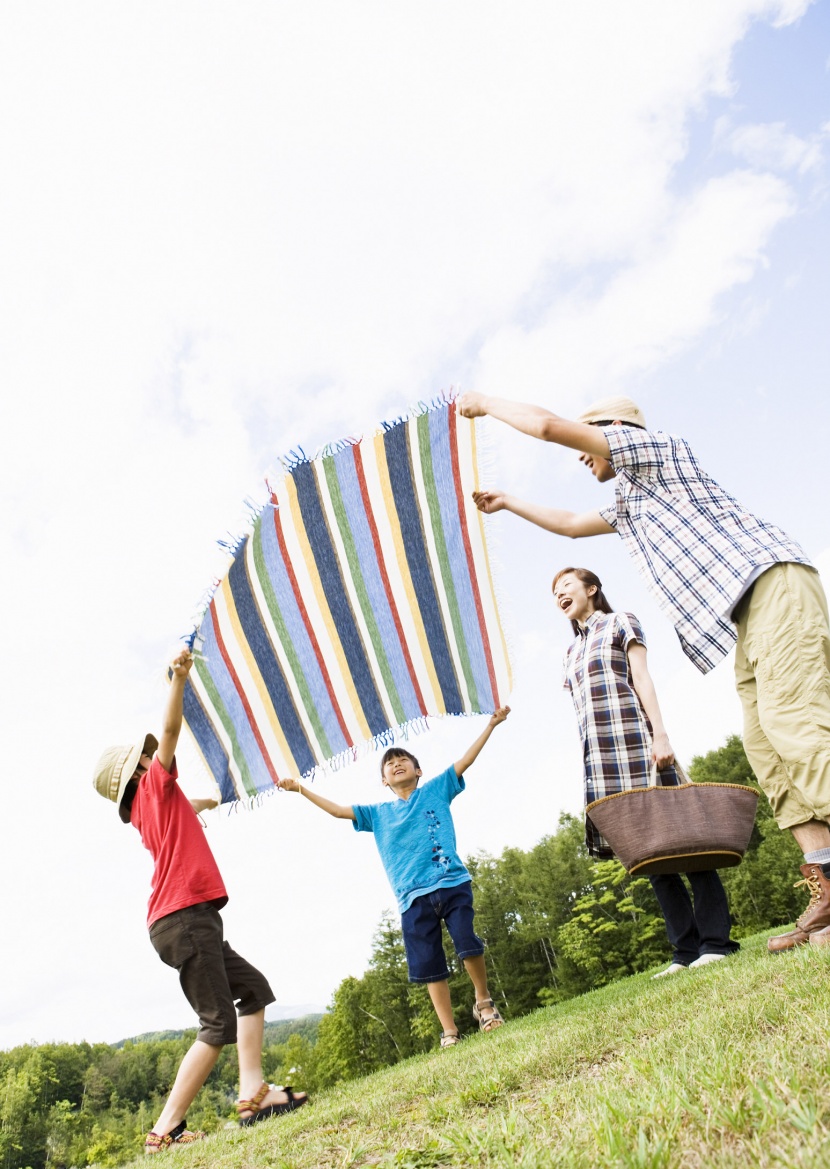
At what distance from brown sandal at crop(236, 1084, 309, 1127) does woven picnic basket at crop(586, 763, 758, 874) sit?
71.5 inches

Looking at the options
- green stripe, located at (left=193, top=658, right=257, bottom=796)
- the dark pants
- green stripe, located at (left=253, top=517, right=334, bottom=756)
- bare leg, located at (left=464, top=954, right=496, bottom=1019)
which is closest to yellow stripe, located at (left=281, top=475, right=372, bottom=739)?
green stripe, located at (left=253, top=517, right=334, bottom=756)

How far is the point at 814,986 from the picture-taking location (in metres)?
1.99

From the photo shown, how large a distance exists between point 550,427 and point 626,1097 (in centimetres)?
217

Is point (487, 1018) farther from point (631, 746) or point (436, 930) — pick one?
point (631, 746)

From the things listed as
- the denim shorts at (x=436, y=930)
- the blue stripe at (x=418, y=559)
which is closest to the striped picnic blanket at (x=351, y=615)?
the blue stripe at (x=418, y=559)

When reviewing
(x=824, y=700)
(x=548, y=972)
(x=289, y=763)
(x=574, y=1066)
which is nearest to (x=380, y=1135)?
(x=574, y=1066)

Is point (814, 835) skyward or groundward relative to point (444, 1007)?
skyward

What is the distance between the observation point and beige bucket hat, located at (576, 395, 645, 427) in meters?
3.17

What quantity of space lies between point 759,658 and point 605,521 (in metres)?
0.98

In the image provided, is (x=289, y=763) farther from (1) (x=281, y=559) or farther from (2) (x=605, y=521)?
(2) (x=605, y=521)

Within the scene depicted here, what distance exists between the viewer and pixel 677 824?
3.46 metres

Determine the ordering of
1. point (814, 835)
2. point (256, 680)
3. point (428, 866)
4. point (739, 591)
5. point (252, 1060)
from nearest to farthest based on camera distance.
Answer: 1. point (739, 591)
2. point (814, 835)
3. point (252, 1060)
4. point (428, 866)
5. point (256, 680)

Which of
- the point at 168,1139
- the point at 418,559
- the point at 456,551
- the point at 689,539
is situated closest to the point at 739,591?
the point at 689,539

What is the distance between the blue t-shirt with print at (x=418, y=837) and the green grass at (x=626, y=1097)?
1.55 meters
